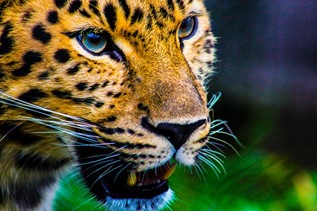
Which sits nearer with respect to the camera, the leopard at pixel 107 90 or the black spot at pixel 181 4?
the leopard at pixel 107 90

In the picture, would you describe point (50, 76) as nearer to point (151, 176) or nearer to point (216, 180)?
point (151, 176)

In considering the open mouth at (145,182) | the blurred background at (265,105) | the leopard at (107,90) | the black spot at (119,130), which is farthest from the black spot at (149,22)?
the blurred background at (265,105)

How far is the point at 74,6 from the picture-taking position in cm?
242

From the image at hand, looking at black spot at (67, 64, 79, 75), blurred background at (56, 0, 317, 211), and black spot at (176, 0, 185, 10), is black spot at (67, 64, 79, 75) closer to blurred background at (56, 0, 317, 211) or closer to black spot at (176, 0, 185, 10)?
black spot at (176, 0, 185, 10)

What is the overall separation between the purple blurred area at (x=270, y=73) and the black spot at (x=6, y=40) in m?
2.11

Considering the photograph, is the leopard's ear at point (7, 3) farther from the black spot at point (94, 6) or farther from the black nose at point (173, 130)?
the black nose at point (173, 130)

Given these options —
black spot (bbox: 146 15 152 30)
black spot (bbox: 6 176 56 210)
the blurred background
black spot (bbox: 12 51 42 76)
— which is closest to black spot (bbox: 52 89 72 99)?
black spot (bbox: 12 51 42 76)

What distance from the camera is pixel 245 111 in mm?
4902

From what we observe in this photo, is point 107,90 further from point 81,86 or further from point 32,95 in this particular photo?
point 32,95

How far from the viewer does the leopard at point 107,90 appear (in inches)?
95.3

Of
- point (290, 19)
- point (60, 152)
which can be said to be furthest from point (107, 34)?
point (290, 19)

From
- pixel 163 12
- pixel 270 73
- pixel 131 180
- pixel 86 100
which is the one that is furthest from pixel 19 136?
pixel 270 73

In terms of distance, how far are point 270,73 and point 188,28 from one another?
1.99 m

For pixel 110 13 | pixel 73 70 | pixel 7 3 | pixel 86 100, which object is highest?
pixel 7 3
